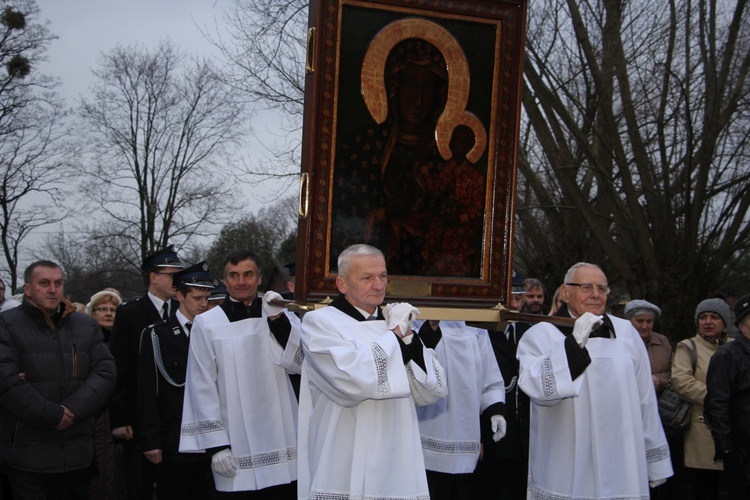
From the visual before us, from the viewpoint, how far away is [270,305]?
6.15m

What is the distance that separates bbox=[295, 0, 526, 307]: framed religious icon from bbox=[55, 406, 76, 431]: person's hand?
2.09m

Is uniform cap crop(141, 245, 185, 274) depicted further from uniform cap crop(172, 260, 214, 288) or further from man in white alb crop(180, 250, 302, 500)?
man in white alb crop(180, 250, 302, 500)

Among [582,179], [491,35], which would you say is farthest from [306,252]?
[582,179]

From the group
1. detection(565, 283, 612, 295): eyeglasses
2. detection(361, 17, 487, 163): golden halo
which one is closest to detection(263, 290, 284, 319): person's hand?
detection(361, 17, 487, 163): golden halo

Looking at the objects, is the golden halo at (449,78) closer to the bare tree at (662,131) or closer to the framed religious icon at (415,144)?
the framed religious icon at (415,144)

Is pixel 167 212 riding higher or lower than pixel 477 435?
higher

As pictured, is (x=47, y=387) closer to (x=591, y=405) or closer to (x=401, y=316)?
(x=401, y=316)

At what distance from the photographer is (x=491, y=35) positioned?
20.0ft

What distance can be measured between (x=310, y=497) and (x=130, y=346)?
3.16 metres

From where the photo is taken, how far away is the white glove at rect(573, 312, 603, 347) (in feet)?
19.1

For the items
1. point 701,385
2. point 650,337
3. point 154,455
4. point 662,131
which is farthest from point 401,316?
point 662,131

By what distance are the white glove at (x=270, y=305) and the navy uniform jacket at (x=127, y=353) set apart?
1.74 m

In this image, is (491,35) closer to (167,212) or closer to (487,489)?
(487,489)

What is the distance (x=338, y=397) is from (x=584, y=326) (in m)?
1.68
